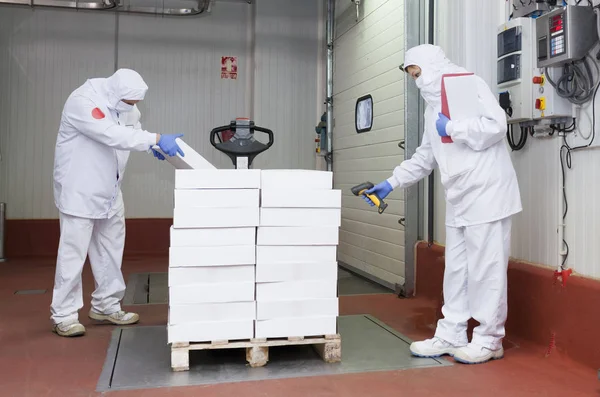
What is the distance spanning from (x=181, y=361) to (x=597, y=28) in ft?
10.5

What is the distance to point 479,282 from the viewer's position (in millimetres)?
3424

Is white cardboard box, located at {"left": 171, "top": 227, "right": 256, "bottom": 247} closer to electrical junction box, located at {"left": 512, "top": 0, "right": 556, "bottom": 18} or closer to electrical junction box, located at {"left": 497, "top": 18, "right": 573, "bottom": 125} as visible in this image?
electrical junction box, located at {"left": 497, "top": 18, "right": 573, "bottom": 125}

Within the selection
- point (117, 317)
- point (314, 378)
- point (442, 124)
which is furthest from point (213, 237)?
point (117, 317)

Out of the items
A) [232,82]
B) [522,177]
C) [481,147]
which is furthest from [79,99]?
[232,82]

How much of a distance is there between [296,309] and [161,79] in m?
6.17

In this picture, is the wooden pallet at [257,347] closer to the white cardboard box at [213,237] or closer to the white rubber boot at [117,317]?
the white cardboard box at [213,237]

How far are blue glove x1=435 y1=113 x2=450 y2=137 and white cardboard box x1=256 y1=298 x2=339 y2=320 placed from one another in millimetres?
1249

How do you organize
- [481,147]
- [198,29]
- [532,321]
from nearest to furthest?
[481,147] < [532,321] < [198,29]

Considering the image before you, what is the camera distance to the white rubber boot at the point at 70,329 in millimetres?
3959

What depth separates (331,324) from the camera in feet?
10.9

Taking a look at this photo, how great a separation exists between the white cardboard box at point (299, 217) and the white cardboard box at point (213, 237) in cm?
11

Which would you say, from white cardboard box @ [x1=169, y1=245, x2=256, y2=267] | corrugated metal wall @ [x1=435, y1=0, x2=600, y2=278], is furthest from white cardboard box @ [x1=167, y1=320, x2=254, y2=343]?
corrugated metal wall @ [x1=435, y1=0, x2=600, y2=278]

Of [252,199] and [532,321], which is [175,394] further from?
[532,321]

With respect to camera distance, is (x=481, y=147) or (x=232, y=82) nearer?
(x=481, y=147)
